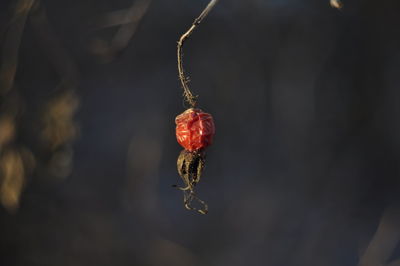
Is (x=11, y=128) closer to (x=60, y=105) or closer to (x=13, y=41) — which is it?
(x=60, y=105)

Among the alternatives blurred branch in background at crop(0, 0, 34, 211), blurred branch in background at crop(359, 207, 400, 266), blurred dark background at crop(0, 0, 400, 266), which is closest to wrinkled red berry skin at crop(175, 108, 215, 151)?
blurred branch in background at crop(0, 0, 34, 211)

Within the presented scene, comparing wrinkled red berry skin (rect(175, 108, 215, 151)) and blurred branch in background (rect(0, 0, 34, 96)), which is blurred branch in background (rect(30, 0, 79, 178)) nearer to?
blurred branch in background (rect(0, 0, 34, 96))

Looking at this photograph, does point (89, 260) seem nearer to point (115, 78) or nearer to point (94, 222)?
point (94, 222)

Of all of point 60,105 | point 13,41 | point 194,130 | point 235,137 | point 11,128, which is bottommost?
point 235,137

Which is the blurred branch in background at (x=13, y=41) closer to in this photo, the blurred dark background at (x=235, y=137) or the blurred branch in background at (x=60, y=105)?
the blurred branch in background at (x=60, y=105)

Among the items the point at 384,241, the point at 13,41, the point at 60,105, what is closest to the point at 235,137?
the point at 384,241

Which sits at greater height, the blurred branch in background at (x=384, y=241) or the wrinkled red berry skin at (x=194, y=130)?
the wrinkled red berry skin at (x=194, y=130)

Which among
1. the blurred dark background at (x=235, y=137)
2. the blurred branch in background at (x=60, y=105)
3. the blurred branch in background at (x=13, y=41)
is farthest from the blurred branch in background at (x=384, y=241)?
the blurred branch in background at (x=13, y=41)

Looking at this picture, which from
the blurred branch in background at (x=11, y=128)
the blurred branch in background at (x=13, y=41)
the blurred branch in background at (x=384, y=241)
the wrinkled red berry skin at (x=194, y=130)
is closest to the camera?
the wrinkled red berry skin at (x=194, y=130)
